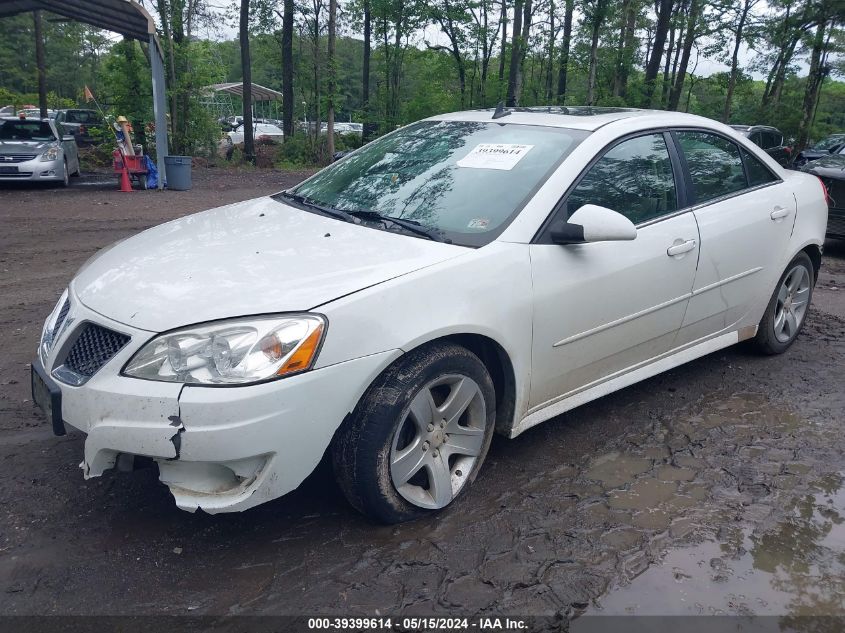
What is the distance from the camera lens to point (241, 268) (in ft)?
9.26

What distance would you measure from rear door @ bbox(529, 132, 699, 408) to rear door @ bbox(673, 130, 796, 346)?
15 centimetres

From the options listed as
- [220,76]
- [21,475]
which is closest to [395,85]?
[220,76]

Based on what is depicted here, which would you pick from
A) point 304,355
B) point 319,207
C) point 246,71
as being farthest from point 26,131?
point 304,355

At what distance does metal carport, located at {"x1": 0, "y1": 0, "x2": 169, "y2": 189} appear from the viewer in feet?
42.7

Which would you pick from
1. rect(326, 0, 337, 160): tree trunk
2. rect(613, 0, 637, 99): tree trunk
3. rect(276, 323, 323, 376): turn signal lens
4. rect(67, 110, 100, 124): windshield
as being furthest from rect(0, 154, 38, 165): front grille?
rect(613, 0, 637, 99): tree trunk

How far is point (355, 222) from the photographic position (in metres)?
3.35

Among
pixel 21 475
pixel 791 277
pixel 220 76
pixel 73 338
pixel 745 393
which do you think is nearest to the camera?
pixel 73 338

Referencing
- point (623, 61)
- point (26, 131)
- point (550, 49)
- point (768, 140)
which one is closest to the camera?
point (26, 131)

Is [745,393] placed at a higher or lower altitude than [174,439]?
lower

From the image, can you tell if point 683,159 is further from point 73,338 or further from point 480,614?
point 73,338

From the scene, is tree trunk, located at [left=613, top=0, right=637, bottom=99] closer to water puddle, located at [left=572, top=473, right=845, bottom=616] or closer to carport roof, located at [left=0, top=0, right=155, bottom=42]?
carport roof, located at [left=0, top=0, right=155, bottom=42]

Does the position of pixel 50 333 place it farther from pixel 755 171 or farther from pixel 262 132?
pixel 262 132

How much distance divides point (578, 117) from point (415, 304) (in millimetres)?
1791

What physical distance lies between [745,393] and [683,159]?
4.99ft
